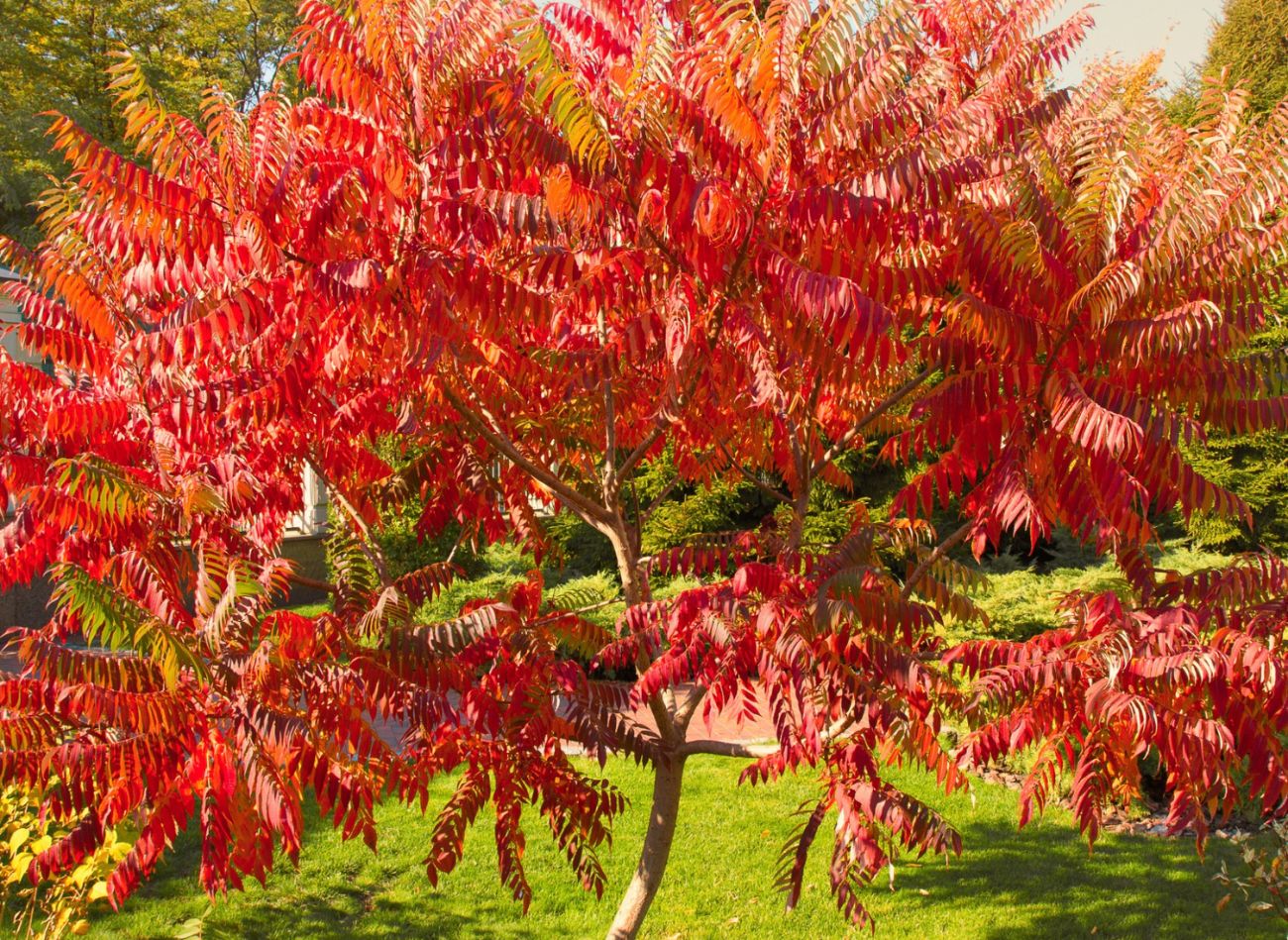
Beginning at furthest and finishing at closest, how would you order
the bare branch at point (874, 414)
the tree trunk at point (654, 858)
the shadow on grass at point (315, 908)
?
the shadow on grass at point (315, 908)
the tree trunk at point (654, 858)
the bare branch at point (874, 414)

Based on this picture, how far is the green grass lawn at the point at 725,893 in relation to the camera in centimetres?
620

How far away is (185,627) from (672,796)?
2410 mm

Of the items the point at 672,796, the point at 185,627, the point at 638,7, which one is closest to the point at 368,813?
the point at 185,627

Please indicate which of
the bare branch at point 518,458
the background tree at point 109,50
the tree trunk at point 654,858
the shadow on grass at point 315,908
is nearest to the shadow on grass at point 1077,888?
the tree trunk at point 654,858

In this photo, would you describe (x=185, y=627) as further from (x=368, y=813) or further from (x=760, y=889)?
(x=760, y=889)

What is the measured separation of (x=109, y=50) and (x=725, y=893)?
3212 cm

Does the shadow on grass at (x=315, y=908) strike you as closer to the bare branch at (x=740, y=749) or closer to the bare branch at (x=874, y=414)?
the bare branch at (x=740, y=749)

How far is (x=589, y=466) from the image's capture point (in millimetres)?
5684

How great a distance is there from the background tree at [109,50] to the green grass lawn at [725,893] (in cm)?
2527

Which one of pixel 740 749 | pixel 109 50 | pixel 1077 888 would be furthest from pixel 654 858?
pixel 109 50

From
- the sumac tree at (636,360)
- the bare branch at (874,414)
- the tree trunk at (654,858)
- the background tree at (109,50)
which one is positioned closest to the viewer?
the sumac tree at (636,360)

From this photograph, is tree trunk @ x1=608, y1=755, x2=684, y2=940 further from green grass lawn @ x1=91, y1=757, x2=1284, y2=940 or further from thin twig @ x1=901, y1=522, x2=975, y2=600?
thin twig @ x1=901, y1=522, x2=975, y2=600

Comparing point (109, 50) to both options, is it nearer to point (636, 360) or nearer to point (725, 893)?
point (725, 893)

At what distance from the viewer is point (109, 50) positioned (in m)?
29.9
